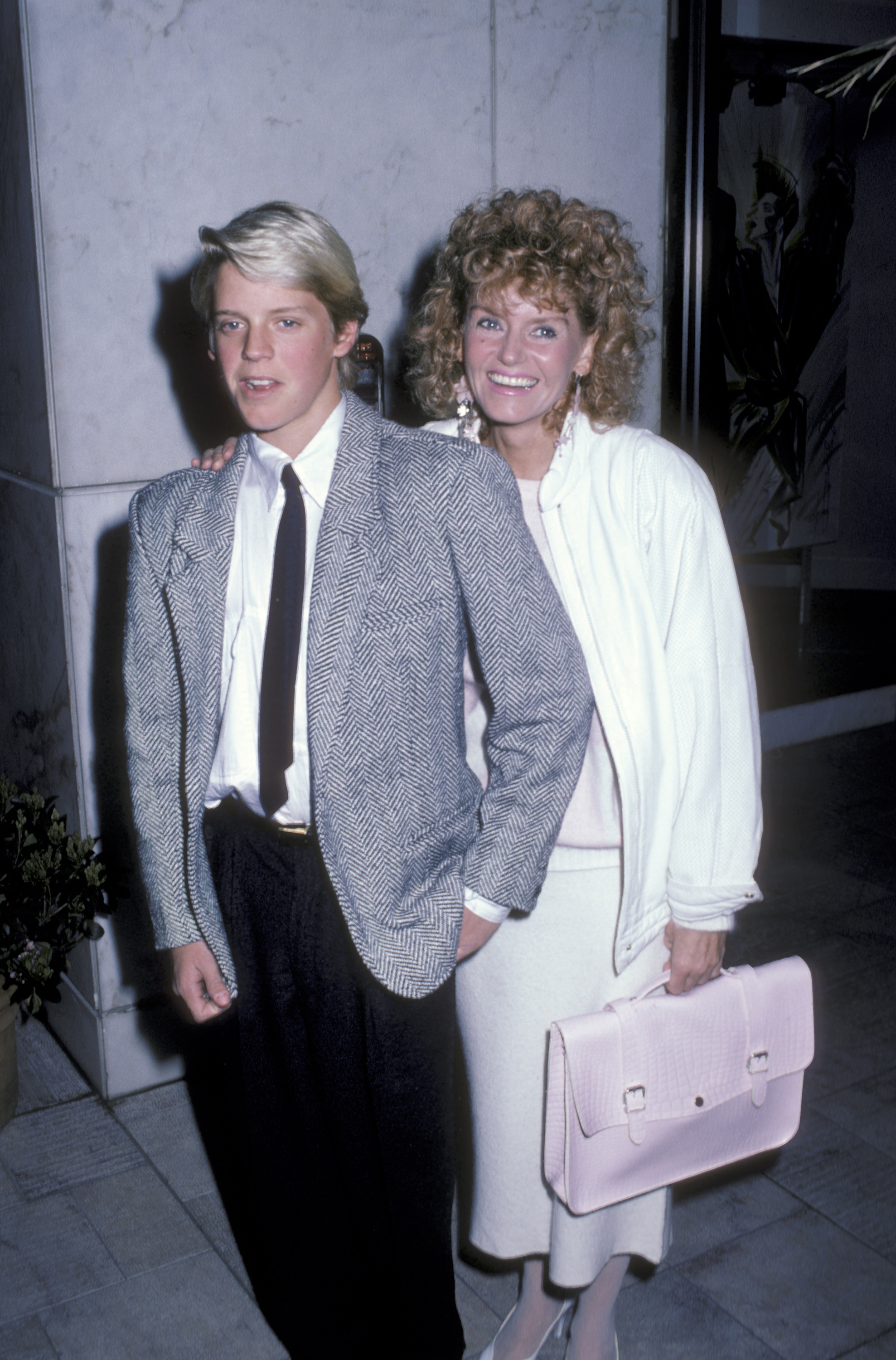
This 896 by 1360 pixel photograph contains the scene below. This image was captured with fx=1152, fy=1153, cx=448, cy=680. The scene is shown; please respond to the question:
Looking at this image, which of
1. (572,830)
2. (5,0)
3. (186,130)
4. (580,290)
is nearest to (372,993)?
(572,830)

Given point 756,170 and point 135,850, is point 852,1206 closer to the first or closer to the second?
point 135,850

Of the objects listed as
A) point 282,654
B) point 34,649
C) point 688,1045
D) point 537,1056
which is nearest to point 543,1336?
point 537,1056

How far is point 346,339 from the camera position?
168 centimetres

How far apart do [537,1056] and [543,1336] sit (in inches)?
25.1

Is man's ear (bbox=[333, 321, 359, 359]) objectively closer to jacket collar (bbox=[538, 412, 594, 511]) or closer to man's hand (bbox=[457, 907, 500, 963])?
jacket collar (bbox=[538, 412, 594, 511])

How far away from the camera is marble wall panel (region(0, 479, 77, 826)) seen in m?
2.95

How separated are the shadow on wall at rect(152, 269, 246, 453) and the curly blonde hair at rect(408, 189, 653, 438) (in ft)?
3.21

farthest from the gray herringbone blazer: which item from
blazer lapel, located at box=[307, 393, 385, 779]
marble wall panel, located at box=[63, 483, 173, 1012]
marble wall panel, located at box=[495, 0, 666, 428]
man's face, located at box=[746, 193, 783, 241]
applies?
man's face, located at box=[746, 193, 783, 241]

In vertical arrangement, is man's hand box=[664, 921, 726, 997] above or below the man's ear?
below

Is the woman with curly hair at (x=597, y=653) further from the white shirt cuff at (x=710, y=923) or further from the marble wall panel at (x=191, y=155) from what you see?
the marble wall panel at (x=191, y=155)

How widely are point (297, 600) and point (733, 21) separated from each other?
424 centimetres

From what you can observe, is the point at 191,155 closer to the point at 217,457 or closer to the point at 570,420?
the point at 217,457

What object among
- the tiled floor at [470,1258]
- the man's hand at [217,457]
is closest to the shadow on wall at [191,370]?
the man's hand at [217,457]

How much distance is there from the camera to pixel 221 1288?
8.00 ft
